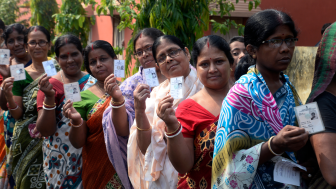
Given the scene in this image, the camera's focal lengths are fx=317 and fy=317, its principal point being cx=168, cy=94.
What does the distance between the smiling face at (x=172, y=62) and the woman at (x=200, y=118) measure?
300 millimetres

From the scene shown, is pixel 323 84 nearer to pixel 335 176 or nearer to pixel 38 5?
pixel 335 176

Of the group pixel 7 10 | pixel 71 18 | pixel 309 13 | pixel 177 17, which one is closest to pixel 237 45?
pixel 177 17

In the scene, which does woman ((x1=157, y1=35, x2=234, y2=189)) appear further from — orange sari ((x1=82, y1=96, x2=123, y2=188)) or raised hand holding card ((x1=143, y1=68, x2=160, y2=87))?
orange sari ((x1=82, y1=96, x2=123, y2=188))

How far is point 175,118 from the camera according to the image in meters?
1.96

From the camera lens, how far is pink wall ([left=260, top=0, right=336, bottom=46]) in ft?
26.2

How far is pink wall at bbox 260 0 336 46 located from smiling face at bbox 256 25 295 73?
6.73 meters

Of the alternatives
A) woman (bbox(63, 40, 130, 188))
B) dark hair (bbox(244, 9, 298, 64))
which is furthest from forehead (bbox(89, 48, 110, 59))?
dark hair (bbox(244, 9, 298, 64))

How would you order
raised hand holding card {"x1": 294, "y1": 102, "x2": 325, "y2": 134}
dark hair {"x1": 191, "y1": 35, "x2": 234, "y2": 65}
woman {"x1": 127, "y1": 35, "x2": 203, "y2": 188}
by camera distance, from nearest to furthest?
raised hand holding card {"x1": 294, "y1": 102, "x2": 325, "y2": 134} < dark hair {"x1": 191, "y1": 35, "x2": 234, "y2": 65} < woman {"x1": 127, "y1": 35, "x2": 203, "y2": 188}

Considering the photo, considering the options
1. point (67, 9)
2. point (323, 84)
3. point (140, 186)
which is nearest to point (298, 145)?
point (323, 84)

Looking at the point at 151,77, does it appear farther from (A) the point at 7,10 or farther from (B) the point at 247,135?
(A) the point at 7,10

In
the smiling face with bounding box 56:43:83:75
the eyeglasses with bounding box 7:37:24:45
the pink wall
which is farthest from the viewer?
the pink wall

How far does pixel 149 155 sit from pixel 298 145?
50.2 inches

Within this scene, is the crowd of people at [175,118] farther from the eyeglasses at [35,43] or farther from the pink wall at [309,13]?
the pink wall at [309,13]

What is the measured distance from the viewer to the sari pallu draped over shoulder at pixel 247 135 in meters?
1.67
